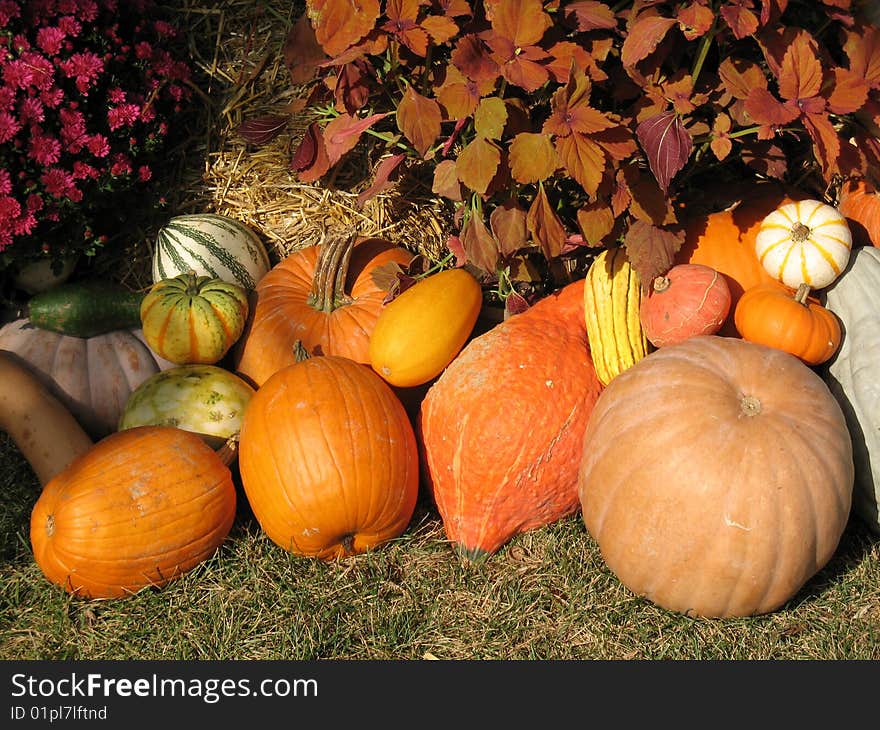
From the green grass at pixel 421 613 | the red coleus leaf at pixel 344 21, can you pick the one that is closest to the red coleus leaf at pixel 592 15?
the red coleus leaf at pixel 344 21

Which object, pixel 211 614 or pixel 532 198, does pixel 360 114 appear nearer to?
pixel 532 198

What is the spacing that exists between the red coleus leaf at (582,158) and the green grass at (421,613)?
3.93 feet

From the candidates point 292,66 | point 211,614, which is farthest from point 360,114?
point 211,614

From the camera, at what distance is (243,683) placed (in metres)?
2.62

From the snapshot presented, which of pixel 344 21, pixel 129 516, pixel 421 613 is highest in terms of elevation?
pixel 344 21

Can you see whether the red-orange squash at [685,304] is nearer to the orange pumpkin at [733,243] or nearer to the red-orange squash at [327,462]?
the orange pumpkin at [733,243]

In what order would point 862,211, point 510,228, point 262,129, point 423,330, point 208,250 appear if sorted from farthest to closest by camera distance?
point 208,250 → point 262,129 → point 862,211 → point 423,330 → point 510,228

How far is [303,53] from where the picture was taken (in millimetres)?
3295

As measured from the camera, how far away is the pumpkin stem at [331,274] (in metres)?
3.70

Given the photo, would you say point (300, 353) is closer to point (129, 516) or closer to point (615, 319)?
point (129, 516)

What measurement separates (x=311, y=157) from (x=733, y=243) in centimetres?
157

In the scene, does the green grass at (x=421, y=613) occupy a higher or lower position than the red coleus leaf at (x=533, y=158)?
lower

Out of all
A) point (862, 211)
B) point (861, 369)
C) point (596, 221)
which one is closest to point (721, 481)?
point (861, 369)

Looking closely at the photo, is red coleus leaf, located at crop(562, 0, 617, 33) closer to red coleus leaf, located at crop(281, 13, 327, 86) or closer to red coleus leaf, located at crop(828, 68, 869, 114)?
red coleus leaf, located at crop(828, 68, 869, 114)
